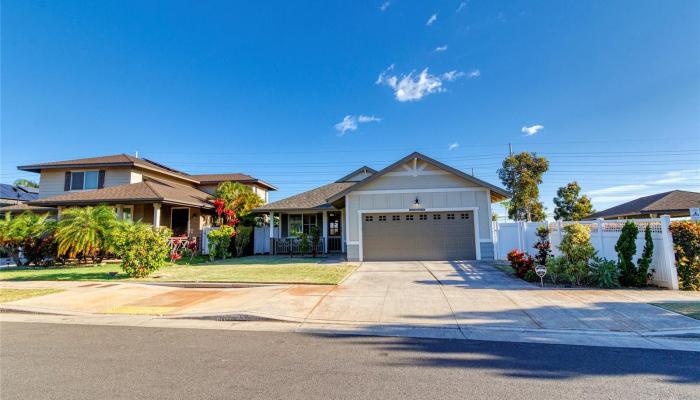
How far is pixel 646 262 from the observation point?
801 centimetres

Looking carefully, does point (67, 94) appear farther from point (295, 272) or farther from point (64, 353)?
point (64, 353)

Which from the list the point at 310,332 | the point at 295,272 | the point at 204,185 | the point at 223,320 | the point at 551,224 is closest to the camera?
the point at 310,332

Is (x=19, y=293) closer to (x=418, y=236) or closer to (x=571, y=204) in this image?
(x=418, y=236)

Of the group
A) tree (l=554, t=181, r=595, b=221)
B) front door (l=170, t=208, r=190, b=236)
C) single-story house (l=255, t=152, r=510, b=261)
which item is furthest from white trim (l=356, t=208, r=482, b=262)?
tree (l=554, t=181, r=595, b=221)

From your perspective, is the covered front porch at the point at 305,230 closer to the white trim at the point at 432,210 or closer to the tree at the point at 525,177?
the white trim at the point at 432,210

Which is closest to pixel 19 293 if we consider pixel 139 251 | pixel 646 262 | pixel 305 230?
pixel 139 251

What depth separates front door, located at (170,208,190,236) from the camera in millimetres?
19453

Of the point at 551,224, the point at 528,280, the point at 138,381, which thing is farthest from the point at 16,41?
the point at 551,224

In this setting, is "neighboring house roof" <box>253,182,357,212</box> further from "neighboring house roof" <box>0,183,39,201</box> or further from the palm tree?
"neighboring house roof" <box>0,183,39,201</box>

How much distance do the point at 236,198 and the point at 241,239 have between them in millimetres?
2658

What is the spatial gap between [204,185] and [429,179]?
61.7 ft

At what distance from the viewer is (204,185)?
82.1 feet

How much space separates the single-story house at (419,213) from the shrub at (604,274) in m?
5.62

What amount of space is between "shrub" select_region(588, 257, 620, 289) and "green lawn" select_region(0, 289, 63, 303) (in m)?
14.8
